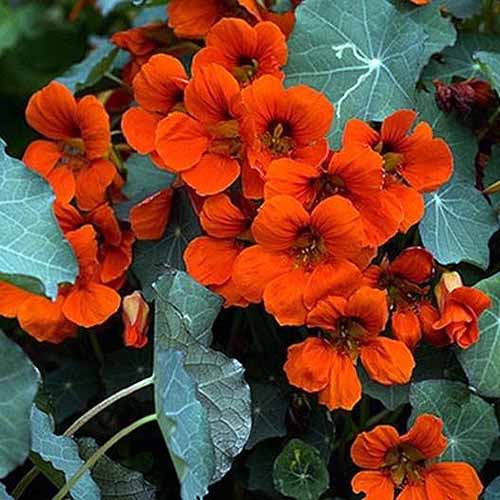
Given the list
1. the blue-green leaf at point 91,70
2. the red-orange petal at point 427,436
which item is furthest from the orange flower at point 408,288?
the blue-green leaf at point 91,70

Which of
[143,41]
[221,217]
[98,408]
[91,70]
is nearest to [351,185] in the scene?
[221,217]

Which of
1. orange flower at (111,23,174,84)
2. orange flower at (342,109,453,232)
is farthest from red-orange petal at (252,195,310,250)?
orange flower at (111,23,174,84)

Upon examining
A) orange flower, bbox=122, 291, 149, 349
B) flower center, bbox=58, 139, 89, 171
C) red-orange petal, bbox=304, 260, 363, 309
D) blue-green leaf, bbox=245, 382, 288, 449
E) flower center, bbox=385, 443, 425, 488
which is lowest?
blue-green leaf, bbox=245, 382, 288, 449

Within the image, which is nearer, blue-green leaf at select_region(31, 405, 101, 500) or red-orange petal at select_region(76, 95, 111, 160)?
blue-green leaf at select_region(31, 405, 101, 500)

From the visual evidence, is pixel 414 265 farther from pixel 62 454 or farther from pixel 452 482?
pixel 62 454

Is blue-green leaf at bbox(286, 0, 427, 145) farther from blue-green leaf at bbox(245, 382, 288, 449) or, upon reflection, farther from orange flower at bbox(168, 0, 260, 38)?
blue-green leaf at bbox(245, 382, 288, 449)

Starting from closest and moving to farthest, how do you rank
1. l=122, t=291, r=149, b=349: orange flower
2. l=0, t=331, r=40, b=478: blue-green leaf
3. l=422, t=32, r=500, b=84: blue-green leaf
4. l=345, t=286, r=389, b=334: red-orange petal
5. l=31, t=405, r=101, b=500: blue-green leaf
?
l=0, t=331, r=40, b=478: blue-green leaf, l=31, t=405, r=101, b=500: blue-green leaf, l=345, t=286, r=389, b=334: red-orange petal, l=122, t=291, r=149, b=349: orange flower, l=422, t=32, r=500, b=84: blue-green leaf
